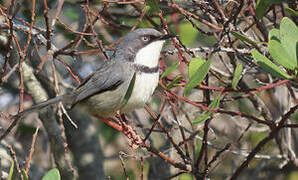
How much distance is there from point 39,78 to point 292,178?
Answer: 13.0 feet

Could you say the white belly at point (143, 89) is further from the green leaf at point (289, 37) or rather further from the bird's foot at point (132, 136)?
the green leaf at point (289, 37)

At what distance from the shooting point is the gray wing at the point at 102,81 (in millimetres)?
4332

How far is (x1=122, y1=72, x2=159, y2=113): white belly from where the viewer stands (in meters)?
4.06

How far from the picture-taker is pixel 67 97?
4.45 meters

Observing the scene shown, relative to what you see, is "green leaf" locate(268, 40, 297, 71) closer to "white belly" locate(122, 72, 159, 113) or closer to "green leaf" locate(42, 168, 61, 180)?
"white belly" locate(122, 72, 159, 113)

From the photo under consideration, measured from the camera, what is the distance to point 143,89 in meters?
4.06

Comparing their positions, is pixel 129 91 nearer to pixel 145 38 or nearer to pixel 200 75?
pixel 145 38

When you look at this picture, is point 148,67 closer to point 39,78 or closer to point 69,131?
point 39,78

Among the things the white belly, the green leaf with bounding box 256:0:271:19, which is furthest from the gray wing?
the green leaf with bounding box 256:0:271:19

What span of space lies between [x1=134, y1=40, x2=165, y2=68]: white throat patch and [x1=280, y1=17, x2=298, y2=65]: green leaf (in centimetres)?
147

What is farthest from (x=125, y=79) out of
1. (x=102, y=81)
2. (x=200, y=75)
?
(x=200, y=75)

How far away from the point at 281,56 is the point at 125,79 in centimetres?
179

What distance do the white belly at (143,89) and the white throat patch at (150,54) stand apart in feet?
0.51

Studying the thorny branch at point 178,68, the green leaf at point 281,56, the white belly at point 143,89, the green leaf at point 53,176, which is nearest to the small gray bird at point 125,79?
the white belly at point 143,89
